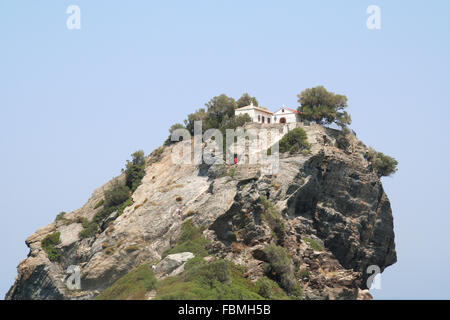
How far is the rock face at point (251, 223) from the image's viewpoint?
274 ft

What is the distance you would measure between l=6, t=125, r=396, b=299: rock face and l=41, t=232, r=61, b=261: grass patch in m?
0.76

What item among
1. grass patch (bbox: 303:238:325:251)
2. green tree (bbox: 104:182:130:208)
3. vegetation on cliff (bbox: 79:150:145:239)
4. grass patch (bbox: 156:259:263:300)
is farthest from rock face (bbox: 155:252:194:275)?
green tree (bbox: 104:182:130:208)

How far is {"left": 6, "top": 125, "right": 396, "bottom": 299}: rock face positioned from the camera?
274 ft

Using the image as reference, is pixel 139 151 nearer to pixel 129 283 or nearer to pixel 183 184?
pixel 183 184

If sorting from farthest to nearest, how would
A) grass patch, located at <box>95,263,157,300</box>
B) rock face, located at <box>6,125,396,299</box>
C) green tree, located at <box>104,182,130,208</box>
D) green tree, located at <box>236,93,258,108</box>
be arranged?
1. green tree, located at <box>236,93,258,108</box>
2. green tree, located at <box>104,182,130,208</box>
3. rock face, located at <box>6,125,396,299</box>
4. grass patch, located at <box>95,263,157,300</box>

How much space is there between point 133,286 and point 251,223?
13931 millimetres

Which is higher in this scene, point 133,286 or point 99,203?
point 99,203

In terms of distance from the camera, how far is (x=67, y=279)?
307 feet

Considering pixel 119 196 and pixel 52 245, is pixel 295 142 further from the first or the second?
pixel 52 245

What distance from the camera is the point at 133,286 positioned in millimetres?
78625

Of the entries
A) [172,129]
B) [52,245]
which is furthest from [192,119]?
[52,245]

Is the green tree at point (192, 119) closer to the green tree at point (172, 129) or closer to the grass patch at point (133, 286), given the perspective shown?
the green tree at point (172, 129)

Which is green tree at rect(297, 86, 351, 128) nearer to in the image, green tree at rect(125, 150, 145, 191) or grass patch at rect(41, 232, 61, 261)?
green tree at rect(125, 150, 145, 191)
